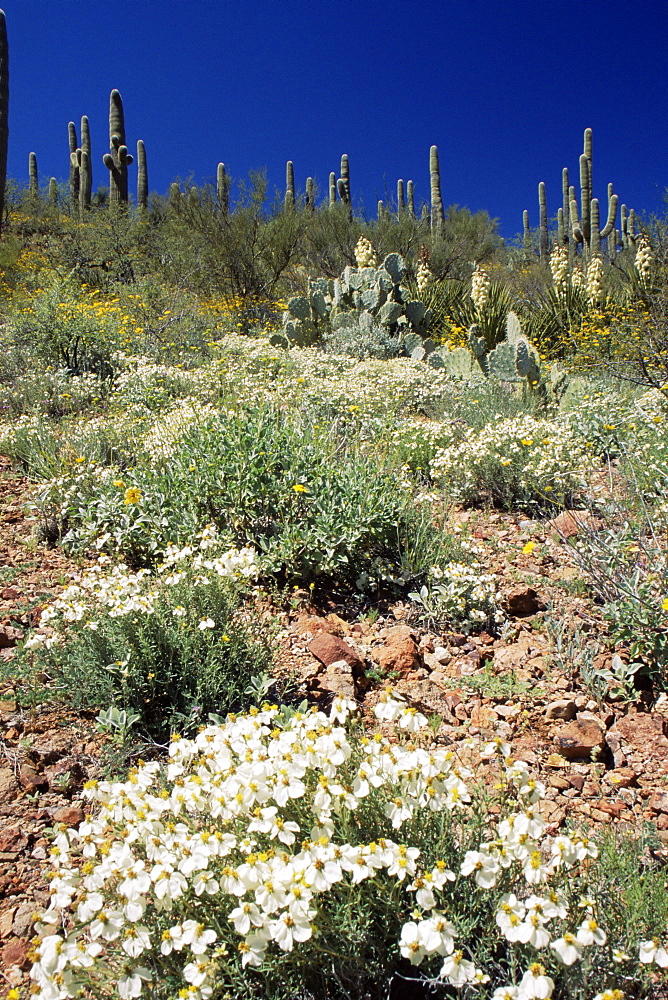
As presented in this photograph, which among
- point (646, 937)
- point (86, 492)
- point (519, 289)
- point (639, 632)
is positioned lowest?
point (646, 937)

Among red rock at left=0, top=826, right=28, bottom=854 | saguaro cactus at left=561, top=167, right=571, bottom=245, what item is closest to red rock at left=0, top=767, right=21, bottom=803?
red rock at left=0, top=826, right=28, bottom=854

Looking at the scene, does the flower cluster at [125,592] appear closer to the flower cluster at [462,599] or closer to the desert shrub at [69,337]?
the flower cluster at [462,599]

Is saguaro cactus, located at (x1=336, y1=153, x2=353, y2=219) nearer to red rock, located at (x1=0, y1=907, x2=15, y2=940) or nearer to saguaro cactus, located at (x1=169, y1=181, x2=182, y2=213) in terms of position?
saguaro cactus, located at (x1=169, y1=181, x2=182, y2=213)

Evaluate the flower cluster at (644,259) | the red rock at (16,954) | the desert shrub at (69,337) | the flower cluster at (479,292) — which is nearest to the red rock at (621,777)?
the red rock at (16,954)

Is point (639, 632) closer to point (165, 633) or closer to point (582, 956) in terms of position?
point (582, 956)

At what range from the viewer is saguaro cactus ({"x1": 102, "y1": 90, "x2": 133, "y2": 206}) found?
21.0 meters

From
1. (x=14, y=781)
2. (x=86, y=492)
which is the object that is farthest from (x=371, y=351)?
(x=14, y=781)

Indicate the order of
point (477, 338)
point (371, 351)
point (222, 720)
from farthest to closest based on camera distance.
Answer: point (371, 351) < point (477, 338) < point (222, 720)

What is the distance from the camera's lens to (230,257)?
588 inches

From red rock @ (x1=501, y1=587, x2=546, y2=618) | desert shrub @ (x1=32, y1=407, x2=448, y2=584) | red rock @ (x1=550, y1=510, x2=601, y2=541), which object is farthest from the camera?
red rock @ (x1=550, y1=510, x2=601, y2=541)

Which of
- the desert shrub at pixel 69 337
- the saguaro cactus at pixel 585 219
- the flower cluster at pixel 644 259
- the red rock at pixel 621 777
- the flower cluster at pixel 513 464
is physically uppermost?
the saguaro cactus at pixel 585 219

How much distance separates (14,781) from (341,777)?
1306 millimetres

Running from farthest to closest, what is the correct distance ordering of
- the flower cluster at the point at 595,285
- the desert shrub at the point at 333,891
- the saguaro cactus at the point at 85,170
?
the saguaro cactus at the point at 85,170
the flower cluster at the point at 595,285
the desert shrub at the point at 333,891

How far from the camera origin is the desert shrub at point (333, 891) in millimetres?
1296
